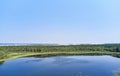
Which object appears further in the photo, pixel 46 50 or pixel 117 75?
pixel 46 50

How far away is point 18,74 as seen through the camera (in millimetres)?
46156

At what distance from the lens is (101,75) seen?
43781 mm

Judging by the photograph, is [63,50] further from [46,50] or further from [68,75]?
[68,75]

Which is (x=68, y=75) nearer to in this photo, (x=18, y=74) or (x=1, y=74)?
Result: (x=18, y=74)

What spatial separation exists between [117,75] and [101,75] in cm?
329

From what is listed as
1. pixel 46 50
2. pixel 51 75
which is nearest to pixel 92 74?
pixel 51 75

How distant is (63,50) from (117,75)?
84981mm

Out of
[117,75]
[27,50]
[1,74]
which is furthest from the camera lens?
[27,50]

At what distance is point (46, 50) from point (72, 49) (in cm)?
1633

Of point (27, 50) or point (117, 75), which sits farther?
point (27, 50)

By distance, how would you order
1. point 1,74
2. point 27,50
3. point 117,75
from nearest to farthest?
point 117,75 → point 1,74 → point 27,50

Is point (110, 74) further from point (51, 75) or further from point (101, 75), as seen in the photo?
point (51, 75)

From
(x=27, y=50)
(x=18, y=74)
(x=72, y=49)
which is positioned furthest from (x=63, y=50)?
(x=18, y=74)

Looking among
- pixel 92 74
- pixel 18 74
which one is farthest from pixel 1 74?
pixel 92 74
